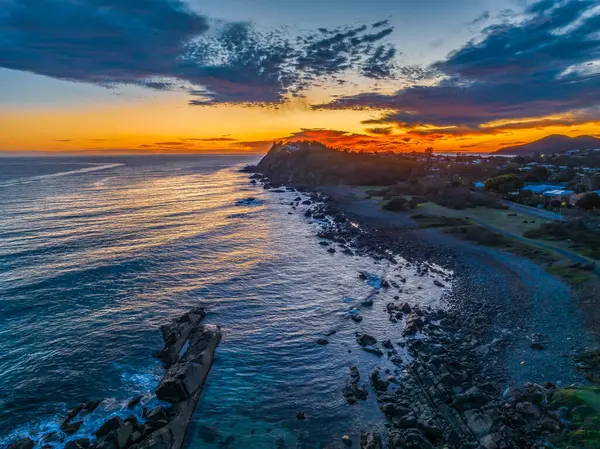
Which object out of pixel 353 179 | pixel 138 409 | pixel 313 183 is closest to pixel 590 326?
pixel 138 409

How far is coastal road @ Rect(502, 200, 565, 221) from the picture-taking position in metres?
55.6

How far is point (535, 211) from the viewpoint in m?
61.9

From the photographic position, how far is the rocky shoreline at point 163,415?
1577 centimetres

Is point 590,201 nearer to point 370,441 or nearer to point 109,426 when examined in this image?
point 370,441

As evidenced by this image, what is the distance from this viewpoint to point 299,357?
23.8 m

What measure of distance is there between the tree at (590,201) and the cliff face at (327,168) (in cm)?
6642

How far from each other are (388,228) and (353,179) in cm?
7321

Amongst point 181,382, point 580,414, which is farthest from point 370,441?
point 181,382

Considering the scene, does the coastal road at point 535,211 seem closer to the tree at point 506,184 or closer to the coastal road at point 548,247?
the tree at point 506,184

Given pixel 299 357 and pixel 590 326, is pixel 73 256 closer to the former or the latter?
pixel 299 357

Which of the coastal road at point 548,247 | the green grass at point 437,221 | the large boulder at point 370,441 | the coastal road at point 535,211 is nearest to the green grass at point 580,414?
the large boulder at point 370,441

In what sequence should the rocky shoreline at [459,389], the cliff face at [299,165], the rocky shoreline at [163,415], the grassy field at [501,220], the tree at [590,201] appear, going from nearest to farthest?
the rocky shoreline at [459,389]
the rocky shoreline at [163,415]
the grassy field at [501,220]
the tree at [590,201]
the cliff face at [299,165]

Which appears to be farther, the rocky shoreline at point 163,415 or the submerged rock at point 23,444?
the rocky shoreline at point 163,415

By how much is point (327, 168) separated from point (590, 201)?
95148 millimetres
